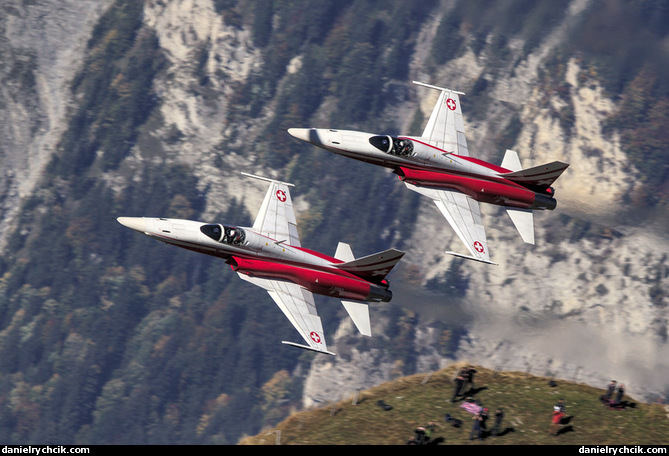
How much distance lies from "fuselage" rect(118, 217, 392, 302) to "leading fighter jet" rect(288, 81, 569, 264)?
29.7ft

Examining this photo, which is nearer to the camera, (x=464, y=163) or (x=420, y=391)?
(x=420, y=391)

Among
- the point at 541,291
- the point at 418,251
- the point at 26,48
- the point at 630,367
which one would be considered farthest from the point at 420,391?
the point at 26,48

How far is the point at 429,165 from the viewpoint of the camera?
5891 cm

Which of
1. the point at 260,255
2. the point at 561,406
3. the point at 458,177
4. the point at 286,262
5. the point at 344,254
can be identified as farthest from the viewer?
the point at 458,177

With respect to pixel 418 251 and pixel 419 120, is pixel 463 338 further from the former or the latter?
pixel 419 120

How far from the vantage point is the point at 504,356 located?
12725 centimetres

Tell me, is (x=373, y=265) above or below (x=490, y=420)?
above

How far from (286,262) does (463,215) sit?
48.1ft

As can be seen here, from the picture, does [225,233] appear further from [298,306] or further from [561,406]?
[561,406]

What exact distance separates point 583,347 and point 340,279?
85178mm

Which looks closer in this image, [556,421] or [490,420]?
[556,421]

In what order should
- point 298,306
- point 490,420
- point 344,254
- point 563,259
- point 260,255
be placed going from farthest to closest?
point 563,259, point 344,254, point 298,306, point 260,255, point 490,420

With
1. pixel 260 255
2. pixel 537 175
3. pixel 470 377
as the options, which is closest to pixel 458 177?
pixel 537 175

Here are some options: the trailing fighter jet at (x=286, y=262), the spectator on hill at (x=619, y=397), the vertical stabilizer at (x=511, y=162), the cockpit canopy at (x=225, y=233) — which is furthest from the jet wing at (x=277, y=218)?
the spectator on hill at (x=619, y=397)
